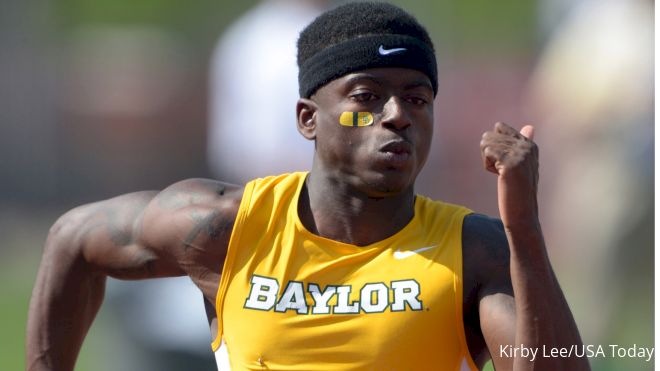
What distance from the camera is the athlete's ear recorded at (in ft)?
14.8

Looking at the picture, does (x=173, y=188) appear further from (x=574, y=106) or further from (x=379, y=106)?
(x=574, y=106)

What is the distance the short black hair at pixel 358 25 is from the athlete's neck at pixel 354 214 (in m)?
0.49

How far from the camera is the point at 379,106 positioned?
13.9 ft

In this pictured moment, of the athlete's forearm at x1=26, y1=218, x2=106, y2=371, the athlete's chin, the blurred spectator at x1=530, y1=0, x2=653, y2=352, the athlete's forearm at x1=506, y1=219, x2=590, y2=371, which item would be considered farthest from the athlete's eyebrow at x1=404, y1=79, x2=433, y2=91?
the blurred spectator at x1=530, y1=0, x2=653, y2=352

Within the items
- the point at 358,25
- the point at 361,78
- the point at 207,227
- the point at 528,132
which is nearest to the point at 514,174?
the point at 528,132

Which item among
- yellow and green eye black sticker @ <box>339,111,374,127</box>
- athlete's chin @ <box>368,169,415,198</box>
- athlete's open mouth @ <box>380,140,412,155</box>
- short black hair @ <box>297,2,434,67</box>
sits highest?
short black hair @ <box>297,2,434,67</box>

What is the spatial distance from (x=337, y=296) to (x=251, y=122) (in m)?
4.24

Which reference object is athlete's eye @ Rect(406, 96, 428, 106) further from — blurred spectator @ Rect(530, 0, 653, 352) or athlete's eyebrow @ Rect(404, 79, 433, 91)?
blurred spectator @ Rect(530, 0, 653, 352)

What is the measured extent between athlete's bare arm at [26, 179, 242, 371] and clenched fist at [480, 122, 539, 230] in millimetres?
1039

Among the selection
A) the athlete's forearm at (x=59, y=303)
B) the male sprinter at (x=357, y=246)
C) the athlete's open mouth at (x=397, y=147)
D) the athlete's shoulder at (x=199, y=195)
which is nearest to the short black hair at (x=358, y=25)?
the male sprinter at (x=357, y=246)

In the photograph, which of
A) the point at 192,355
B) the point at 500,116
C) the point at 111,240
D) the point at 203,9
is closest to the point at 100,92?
the point at 203,9

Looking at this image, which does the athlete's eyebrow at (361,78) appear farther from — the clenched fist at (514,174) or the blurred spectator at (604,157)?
the blurred spectator at (604,157)

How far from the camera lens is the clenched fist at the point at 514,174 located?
12.4 ft

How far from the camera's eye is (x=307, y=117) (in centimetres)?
455
